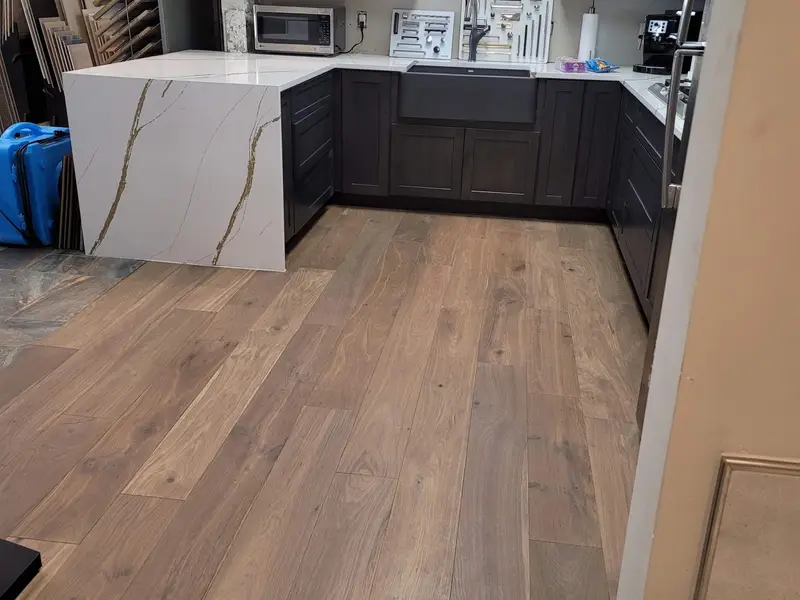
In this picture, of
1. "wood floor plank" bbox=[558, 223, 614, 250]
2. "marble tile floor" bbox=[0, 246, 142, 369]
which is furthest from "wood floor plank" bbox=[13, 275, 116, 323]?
"wood floor plank" bbox=[558, 223, 614, 250]

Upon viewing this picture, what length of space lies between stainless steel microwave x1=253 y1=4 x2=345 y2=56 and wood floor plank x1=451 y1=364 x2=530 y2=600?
8.85 feet

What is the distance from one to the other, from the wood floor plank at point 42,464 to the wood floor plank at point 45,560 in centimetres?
9

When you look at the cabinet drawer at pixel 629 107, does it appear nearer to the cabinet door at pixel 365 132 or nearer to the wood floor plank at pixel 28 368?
the cabinet door at pixel 365 132

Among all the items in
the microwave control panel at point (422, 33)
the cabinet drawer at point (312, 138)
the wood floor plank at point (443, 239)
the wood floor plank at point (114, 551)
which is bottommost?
the wood floor plank at point (443, 239)

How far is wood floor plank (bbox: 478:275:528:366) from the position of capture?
9.34 ft

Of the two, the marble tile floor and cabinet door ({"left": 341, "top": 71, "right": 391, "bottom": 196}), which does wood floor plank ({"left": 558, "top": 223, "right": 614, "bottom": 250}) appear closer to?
cabinet door ({"left": 341, "top": 71, "right": 391, "bottom": 196})

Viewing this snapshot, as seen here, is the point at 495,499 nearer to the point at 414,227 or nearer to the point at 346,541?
the point at 346,541

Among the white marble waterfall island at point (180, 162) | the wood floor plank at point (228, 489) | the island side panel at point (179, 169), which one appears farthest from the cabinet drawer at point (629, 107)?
→ the wood floor plank at point (228, 489)

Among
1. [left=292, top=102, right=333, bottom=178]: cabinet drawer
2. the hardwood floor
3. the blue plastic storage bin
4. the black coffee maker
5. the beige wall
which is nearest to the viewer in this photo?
the beige wall

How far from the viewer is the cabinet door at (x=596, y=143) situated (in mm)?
4176

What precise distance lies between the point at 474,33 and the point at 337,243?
1.60m

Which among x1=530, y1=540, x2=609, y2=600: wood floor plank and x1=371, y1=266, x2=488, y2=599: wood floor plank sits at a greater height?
x1=530, y1=540, x2=609, y2=600: wood floor plank

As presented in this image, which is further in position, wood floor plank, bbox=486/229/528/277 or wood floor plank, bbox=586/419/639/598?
wood floor plank, bbox=486/229/528/277

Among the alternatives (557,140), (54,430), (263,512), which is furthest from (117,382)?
(557,140)
